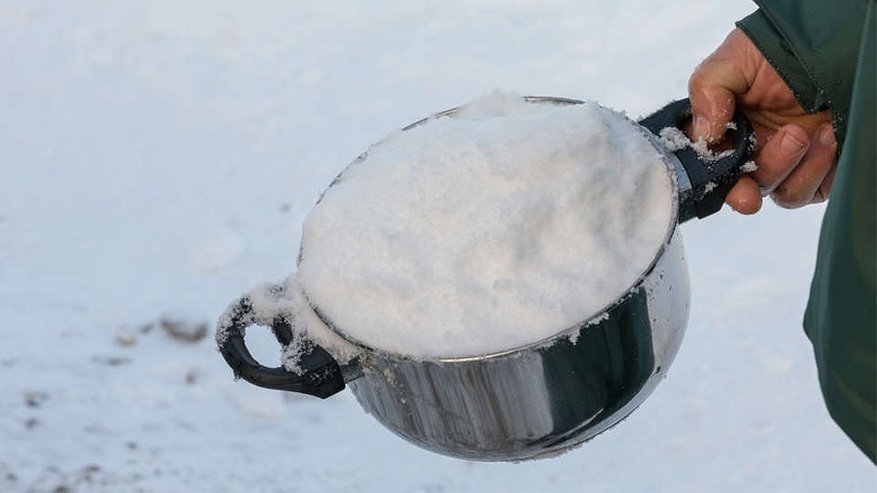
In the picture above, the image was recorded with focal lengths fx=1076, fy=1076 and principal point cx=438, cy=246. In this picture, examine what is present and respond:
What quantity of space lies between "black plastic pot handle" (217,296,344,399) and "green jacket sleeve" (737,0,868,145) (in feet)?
1.83

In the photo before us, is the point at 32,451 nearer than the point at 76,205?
Yes

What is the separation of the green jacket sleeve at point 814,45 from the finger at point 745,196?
139mm

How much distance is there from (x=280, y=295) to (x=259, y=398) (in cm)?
78

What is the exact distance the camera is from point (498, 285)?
85 centimetres

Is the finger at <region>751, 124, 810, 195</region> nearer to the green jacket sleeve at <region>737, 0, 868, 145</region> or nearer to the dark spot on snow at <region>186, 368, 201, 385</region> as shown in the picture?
the green jacket sleeve at <region>737, 0, 868, 145</region>

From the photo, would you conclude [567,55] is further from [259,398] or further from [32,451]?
[32,451]

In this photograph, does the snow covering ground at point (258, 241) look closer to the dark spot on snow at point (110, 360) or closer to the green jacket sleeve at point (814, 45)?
the dark spot on snow at point (110, 360)

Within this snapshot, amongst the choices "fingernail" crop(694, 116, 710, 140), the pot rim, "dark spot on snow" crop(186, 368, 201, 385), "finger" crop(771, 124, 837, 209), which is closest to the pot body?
the pot rim

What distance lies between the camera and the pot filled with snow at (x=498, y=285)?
33.1 inches

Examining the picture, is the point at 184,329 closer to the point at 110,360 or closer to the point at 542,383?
the point at 110,360

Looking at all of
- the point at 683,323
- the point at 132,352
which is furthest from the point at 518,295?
the point at 132,352

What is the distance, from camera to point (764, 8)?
3.55 ft

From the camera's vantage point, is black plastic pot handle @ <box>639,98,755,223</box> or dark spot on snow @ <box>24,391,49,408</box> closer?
black plastic pot handle @ <box>639,98,755,223</box>

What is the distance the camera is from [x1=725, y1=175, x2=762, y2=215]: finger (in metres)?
1.00
